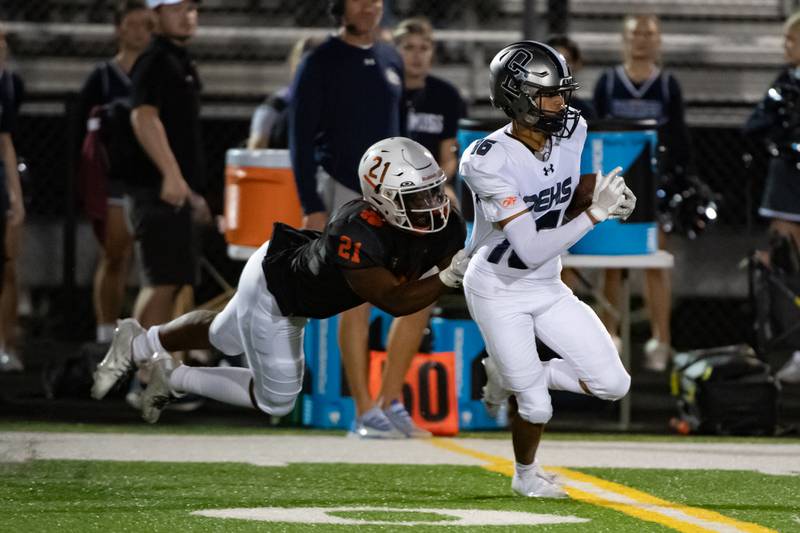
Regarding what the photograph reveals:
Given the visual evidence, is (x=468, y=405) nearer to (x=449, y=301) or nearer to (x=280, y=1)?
(x=449, y=301)

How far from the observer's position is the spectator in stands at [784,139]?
8.49 m

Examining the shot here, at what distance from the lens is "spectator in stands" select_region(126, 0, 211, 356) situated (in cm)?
781

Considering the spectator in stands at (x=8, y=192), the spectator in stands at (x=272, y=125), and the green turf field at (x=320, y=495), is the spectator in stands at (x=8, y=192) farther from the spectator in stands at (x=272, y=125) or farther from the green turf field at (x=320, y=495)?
the green turf field at (x=320, y=495)

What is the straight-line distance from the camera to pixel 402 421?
721 cm

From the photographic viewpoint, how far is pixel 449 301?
332 inches

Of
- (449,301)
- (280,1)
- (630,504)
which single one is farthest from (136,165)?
(280,1)

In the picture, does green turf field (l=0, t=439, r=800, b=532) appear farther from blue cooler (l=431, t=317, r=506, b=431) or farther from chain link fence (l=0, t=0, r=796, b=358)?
chain link fence (l=0, t=0, r=796, b=358)

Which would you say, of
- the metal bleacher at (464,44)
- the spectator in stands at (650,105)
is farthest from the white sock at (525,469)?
the metal bleacher at (464,44)

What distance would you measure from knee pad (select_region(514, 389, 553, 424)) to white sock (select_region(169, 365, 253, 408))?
1249 mm

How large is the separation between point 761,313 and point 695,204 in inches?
54.6

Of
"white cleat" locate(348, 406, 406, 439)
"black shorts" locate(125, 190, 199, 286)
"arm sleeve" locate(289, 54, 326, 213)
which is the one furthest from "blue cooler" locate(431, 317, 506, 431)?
"black shorts" locate(125, 190, 199, 286)

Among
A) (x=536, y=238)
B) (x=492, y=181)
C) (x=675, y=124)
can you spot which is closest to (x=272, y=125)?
(x=675, y=124)

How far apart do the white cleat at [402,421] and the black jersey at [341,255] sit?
137 cm

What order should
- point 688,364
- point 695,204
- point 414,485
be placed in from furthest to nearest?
point 695,204
point 688,364
point 414,485
